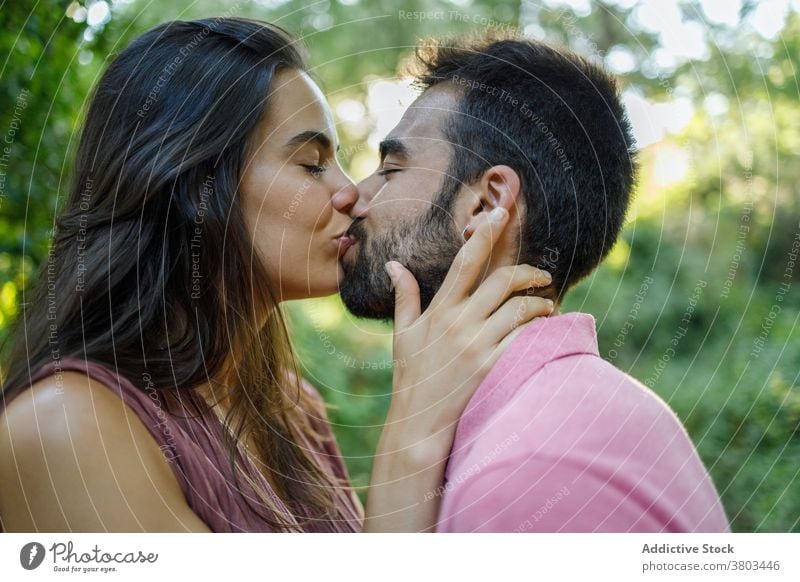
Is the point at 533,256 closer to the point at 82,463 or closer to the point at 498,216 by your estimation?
the point at 498,216

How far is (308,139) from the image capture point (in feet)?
4.52

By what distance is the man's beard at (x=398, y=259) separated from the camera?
134cm

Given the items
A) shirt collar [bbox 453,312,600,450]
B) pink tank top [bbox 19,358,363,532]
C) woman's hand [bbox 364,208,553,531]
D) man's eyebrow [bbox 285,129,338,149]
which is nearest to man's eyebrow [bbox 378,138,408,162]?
man's eyebrow [bbox 285,129,338,149]

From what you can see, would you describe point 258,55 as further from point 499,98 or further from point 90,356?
point 90,356

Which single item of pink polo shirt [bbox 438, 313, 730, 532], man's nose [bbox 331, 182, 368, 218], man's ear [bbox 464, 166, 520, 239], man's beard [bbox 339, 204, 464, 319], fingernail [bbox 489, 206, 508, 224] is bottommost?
pink polo shirt [bbox 438, 313, 730, 532]

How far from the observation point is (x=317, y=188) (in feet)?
4.58

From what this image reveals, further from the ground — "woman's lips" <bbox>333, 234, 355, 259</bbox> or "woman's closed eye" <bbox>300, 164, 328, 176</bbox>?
"woman's closed eye" <bbox>300, 164, 328, 176</bbox>

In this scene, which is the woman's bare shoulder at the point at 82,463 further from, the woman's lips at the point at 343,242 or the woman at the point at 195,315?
the woman's lips at the point at 343,242

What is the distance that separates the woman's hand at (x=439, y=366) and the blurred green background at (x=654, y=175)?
44 cm

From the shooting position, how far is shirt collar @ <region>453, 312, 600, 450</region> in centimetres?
118

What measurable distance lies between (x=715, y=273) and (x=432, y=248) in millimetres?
2754

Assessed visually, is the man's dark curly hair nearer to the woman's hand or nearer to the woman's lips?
the woman's hand

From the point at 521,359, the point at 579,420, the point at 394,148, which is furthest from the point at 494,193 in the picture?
the point at 579,420
